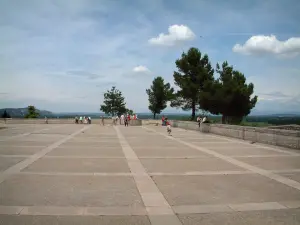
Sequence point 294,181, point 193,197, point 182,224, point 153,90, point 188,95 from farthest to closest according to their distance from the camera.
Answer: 1. point 153,90
2. point 188,95
3. point 294,181
4. point 193,197
5. point 182,224

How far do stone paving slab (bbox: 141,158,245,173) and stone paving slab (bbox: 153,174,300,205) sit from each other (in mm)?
1117

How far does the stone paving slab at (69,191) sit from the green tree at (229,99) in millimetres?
38764

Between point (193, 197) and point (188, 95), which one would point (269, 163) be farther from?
point (188, 95)

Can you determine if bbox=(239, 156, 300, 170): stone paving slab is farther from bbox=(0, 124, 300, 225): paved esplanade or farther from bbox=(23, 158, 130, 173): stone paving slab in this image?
bbox=(23, 158, 130, 173): stone paving slab

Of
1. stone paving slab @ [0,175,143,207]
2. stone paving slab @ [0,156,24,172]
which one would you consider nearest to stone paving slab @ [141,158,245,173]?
stone paving slab @ [0,175,143,207]

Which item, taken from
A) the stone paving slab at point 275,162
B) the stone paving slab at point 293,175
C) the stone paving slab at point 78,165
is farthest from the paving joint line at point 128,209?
the stone paving slab at point 275,162

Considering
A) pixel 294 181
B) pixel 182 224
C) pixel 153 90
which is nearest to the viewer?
pixel 182 224

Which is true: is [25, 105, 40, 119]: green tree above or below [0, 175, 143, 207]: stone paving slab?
above

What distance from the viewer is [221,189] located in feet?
22.5

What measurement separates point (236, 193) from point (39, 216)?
401 cm

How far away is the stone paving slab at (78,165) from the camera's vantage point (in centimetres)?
881

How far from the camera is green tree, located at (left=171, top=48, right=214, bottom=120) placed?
49.4m

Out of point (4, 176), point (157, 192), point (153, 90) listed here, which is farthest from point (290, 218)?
point (153, 90)

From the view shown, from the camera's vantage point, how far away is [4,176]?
25.4 ft
